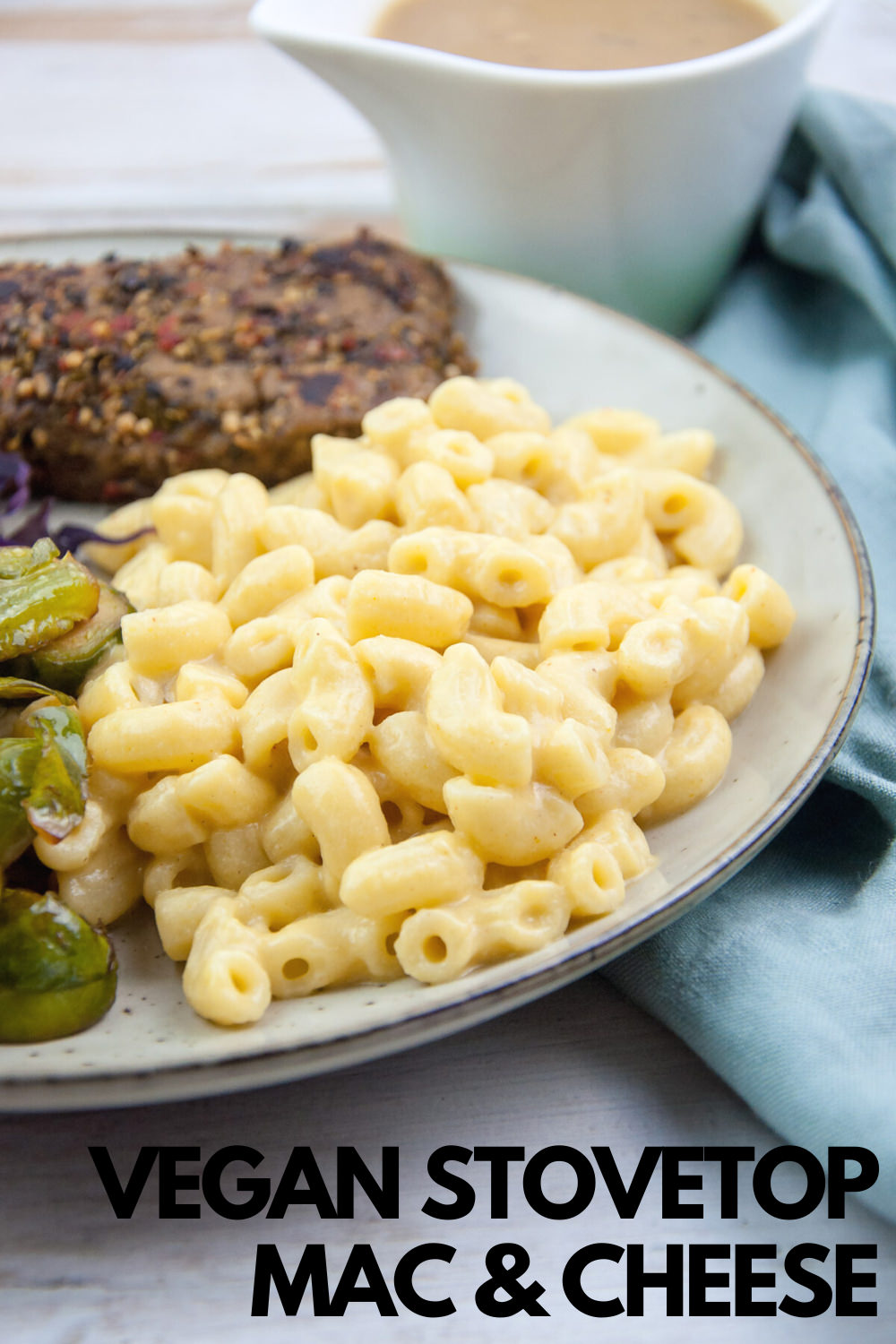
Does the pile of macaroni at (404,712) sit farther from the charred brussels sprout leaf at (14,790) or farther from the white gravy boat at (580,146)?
the white gravy boat at (580,146)

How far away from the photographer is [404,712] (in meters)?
1.65

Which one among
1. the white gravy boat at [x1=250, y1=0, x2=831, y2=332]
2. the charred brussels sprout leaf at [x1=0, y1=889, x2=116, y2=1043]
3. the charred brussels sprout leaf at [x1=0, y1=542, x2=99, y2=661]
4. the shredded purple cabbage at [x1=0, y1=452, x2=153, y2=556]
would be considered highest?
the white gravy boat at [x1=250, y1=0, x2=831, y2=332]

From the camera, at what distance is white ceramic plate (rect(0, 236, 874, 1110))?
133 centimetres

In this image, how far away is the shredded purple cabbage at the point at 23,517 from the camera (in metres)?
2.23

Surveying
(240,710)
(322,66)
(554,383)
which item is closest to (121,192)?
(322,66)

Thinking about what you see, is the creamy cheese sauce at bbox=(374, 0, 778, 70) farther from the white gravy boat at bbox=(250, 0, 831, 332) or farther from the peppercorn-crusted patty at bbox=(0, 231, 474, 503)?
the peppercorn-crusted patty at bbox=(0, 231, 474, 503)

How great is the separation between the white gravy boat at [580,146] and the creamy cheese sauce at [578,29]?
0.23 feet

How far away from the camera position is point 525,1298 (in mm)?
1439

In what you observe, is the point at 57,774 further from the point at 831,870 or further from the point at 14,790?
the point at 831,870

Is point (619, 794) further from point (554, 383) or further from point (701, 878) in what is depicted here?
point (554, 383)

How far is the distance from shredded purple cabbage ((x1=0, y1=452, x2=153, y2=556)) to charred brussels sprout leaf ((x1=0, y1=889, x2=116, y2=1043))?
91cm

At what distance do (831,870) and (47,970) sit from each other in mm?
1089

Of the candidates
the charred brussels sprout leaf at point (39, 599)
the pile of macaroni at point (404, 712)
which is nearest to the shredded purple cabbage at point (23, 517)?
the pile of macaroni at point (404, 712)

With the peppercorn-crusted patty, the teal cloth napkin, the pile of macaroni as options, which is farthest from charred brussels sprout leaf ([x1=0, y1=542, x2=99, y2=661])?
the teal cloth napkin
